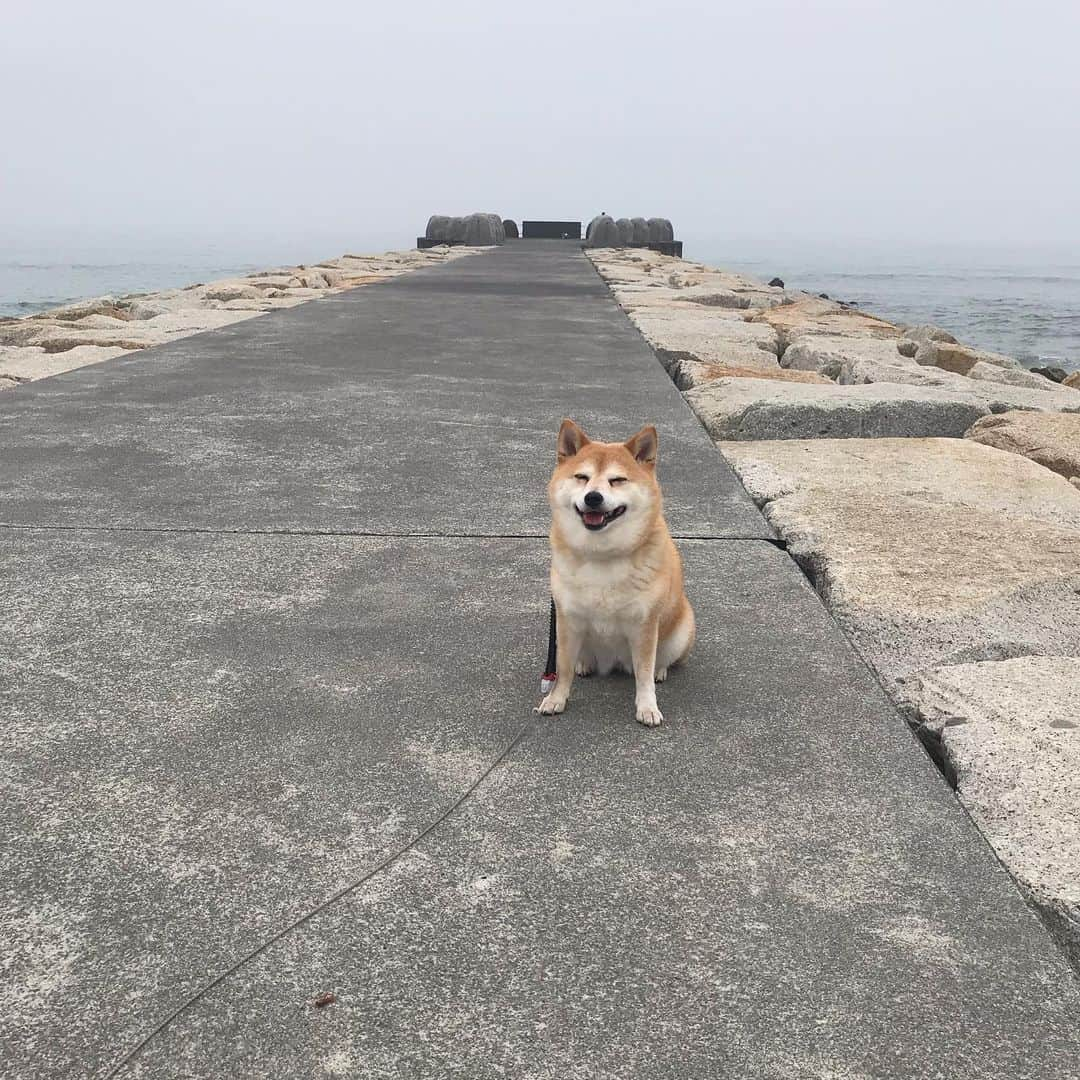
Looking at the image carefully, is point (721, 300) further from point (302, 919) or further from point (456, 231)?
point (456, 231)

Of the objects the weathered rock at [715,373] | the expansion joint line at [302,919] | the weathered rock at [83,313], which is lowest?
the weathered rock at [83,313]

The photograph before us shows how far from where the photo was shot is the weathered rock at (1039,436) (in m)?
4.80

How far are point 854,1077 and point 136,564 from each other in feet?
8.45

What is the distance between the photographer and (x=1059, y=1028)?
149 cm

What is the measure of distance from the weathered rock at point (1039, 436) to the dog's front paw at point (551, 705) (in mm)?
3277

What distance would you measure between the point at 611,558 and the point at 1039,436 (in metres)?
3.49

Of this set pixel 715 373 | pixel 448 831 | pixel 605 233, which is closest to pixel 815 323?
pixel 715 373

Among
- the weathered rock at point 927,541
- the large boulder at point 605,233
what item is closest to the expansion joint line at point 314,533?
the weathered rock at point 927,541

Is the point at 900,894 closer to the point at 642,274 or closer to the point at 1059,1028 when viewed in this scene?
the point at 1059,1028

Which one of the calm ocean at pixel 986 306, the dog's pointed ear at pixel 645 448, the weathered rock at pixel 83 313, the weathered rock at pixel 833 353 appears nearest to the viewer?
the dog's pointed ear at pixel 645 448

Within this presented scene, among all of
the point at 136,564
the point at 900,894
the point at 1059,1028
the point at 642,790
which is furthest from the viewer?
the point at 136,564

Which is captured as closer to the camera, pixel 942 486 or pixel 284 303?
pixel 942 486

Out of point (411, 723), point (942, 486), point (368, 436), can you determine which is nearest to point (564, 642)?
point (411, 723)

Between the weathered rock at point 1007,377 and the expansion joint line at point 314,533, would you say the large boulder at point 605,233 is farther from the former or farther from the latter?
the expansion joint line at point 314,533
